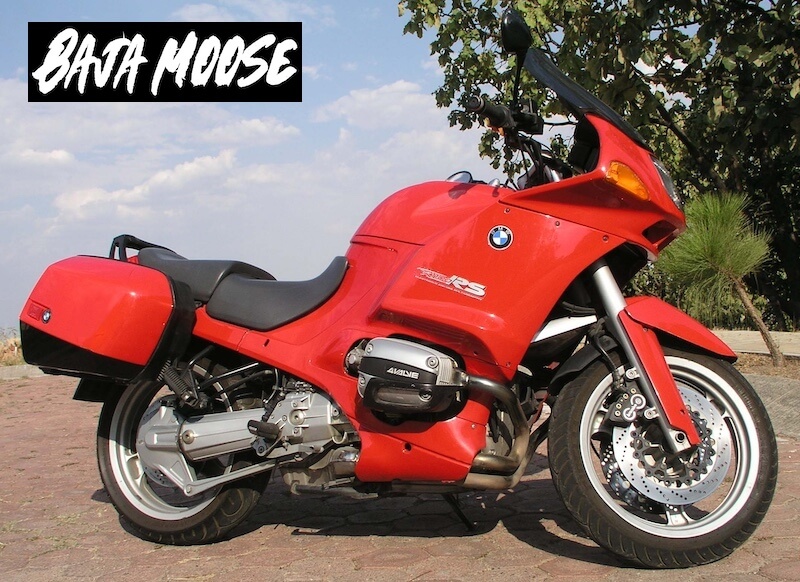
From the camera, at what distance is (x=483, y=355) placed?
10.2ft

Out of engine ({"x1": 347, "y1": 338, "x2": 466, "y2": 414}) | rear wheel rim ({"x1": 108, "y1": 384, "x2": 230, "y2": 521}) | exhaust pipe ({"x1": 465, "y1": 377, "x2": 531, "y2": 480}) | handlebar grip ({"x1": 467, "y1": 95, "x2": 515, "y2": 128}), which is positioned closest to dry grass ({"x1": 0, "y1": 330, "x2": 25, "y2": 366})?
rear wheel rim ({"x1": 108, "y1": 384, "x2": 230, "y2": 521})

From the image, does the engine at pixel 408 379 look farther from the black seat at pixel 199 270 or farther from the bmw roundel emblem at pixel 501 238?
the black seat at pixel 199 270

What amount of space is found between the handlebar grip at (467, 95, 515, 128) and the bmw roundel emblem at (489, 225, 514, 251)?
15.5 inches

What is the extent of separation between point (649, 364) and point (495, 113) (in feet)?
3.59

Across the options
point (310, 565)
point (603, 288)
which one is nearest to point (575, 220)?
point (603, 288)

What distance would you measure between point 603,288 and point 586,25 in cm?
842

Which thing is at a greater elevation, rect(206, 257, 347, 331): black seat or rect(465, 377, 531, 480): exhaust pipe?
rect(206, 257, 347, 331): black seat

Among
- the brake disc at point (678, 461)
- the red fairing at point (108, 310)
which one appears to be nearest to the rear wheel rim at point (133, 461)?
the red fairing at point (108, 310)

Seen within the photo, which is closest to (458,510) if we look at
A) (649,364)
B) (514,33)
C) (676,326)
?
(649,364)

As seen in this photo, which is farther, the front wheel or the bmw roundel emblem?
the bmw roundel emblem

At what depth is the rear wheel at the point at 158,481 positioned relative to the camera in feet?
11.8

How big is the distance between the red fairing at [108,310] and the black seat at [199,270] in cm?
17

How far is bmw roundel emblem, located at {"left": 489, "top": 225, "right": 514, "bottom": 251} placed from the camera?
10.2 feet

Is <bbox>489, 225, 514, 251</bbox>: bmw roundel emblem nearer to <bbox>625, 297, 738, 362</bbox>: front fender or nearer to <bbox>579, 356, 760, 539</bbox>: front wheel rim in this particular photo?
<bbox>625, 297, 738, 362</bbox>: front fender
